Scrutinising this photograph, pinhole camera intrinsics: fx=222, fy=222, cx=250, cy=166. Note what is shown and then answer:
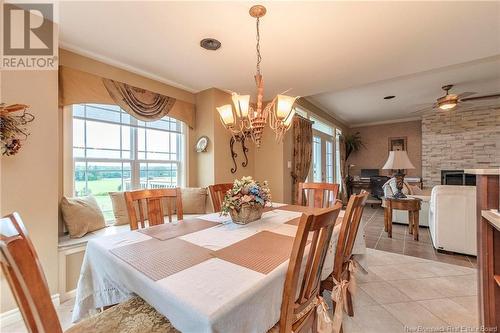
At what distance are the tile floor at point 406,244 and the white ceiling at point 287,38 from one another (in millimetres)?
2369

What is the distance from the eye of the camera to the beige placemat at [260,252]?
103 cm

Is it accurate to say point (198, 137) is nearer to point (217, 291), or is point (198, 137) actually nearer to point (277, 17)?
point (277, 17)

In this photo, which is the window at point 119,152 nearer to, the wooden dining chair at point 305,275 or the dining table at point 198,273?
the dining table at point 198,273

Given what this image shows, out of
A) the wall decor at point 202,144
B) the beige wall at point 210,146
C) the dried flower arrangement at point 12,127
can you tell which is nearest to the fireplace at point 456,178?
the beige wall at point 210,146

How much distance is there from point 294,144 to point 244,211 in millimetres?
2671

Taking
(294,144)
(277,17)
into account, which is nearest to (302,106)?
(294,144)

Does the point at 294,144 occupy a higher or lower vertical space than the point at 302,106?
lower

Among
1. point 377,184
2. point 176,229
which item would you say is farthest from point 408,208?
point 176,229

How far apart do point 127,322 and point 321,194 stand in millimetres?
1996

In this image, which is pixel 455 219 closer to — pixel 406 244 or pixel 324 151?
pixel 406 244

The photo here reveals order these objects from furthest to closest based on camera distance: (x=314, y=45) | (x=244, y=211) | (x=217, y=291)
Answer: (x=314, y=45)
(x=244, y=211)
(x=217, y=291)

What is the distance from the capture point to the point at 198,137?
3.57m

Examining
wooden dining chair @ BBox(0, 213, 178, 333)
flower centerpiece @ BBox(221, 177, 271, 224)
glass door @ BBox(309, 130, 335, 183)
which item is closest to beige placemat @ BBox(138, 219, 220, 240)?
flower centerpiece @ BBox(221, 177, 271, 224)

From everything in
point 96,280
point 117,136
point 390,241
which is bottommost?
point 390,241
